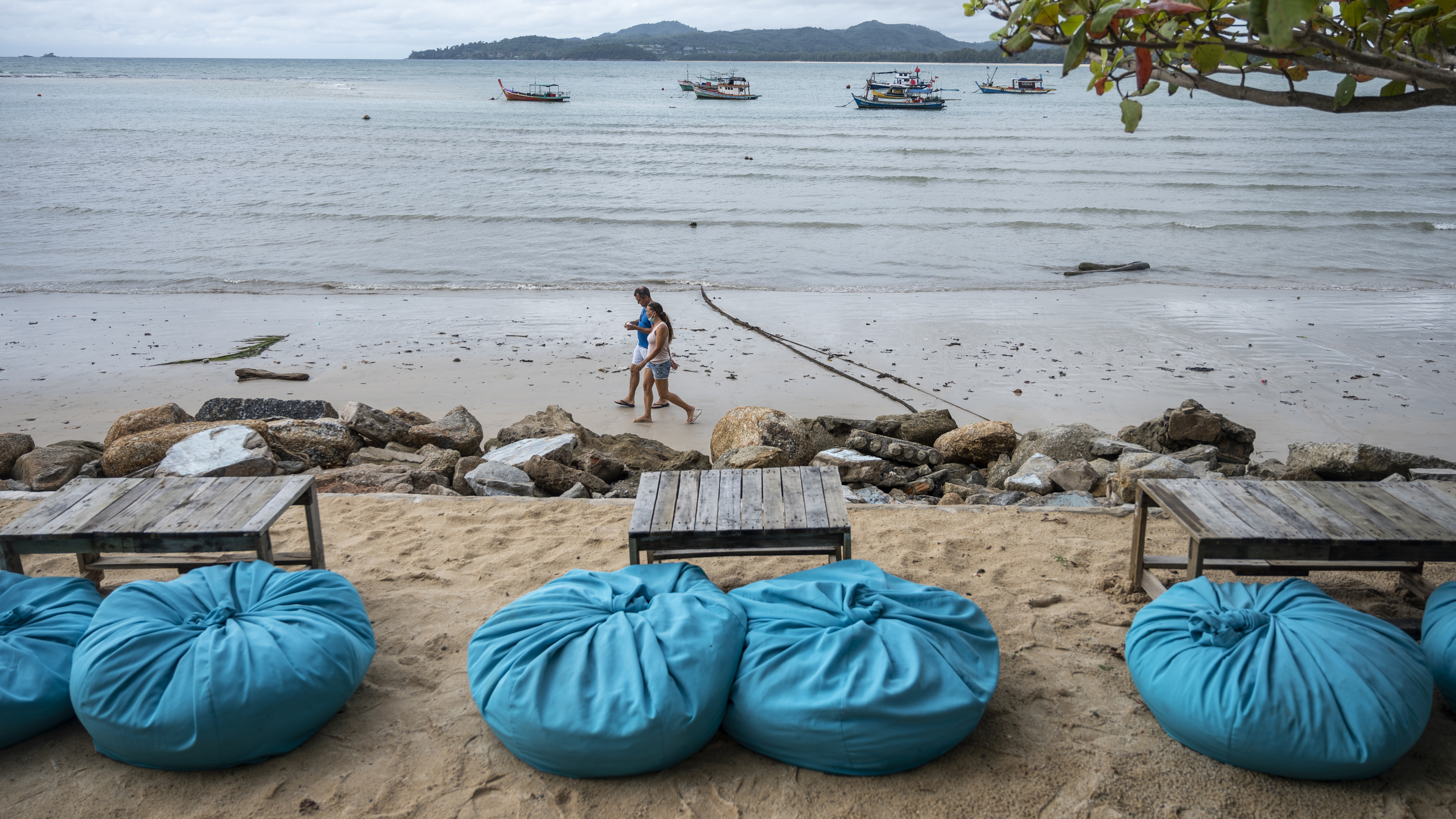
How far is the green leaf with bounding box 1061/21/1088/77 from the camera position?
7.50ft

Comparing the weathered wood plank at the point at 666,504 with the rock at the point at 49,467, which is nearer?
the weathered wood plank at the point at 666,504

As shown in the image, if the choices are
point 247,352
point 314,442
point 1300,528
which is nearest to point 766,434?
point 314,442

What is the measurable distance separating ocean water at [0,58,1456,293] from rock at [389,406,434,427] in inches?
274

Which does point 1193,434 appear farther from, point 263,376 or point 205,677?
point 263,376

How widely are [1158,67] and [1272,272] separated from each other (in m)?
15.0

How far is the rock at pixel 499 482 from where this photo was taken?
5.41 metres

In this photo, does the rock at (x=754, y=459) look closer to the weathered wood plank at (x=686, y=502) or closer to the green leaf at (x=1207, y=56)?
the weathered wood plank at (x=686, y=502)

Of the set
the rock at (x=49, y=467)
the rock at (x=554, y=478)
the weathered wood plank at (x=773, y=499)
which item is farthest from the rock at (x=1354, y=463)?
the rock at (x=49, y=467)

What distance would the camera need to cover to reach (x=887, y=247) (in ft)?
57.7

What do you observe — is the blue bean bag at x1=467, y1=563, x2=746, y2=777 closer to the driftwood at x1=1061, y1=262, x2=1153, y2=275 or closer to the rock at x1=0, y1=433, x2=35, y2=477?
the rock at x1=0, y1=433, x2=35, y2=477

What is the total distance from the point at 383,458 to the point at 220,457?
3.72 feet

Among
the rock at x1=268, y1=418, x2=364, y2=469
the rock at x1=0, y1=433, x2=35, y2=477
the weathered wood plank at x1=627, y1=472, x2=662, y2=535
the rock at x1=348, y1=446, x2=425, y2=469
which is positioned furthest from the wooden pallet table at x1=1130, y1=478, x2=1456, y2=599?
the rock at x1=0, y1=433, x2=35, y2=477

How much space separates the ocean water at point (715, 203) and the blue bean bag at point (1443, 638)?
37.7ft

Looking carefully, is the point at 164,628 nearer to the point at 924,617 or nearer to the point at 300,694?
the point at 300,694
